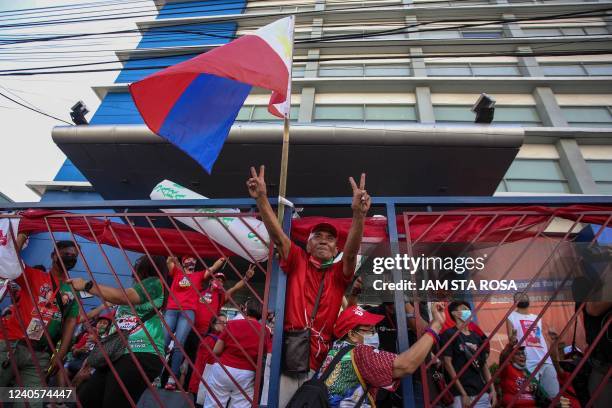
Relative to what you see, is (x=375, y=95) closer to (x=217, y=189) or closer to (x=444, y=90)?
(x=444, y=90)

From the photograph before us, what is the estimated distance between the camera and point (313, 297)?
231 centimetres

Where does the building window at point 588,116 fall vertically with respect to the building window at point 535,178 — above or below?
above

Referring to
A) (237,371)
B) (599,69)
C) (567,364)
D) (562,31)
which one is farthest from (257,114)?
(562,31)

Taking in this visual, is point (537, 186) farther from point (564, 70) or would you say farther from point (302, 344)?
point (302, 344)

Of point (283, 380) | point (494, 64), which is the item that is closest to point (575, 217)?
point (283, 380)

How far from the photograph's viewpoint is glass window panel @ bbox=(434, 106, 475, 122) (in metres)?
9.41

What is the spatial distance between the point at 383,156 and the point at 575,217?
3.24m

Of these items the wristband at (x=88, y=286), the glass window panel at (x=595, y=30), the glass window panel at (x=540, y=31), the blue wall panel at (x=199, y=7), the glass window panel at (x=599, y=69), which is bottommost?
the wristband at (x=88, y=286)

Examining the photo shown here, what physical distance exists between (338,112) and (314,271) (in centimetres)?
821

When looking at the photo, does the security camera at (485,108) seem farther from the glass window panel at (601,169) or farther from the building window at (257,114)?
the building window at (257,114)

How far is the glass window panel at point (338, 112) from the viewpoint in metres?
9.71

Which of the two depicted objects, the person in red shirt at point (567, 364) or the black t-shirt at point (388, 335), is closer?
the person in red shirt at point (567, 364)

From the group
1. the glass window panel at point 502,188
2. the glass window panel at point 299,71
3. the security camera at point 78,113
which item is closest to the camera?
the security camera at point 78,113

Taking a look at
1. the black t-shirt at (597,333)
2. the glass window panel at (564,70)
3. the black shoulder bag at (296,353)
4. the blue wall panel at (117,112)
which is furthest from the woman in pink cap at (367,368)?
the glass window panel at (564,70)
